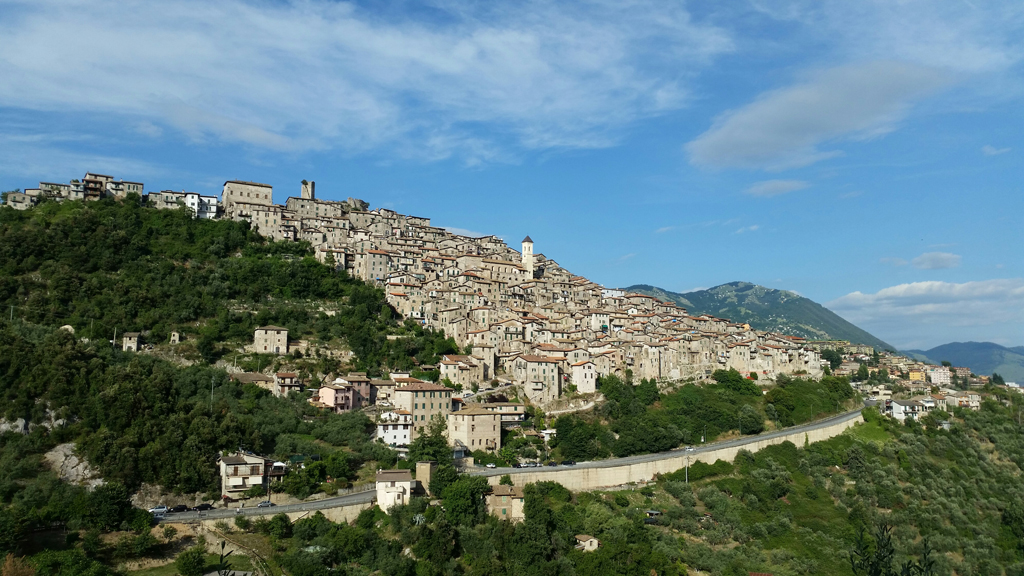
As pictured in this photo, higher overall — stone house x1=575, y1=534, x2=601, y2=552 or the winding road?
the winding road

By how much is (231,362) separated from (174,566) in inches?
758

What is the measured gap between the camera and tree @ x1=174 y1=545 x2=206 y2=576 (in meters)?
28.8

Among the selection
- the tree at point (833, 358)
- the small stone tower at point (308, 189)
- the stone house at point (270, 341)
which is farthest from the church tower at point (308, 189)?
the tree at point (833, 358)

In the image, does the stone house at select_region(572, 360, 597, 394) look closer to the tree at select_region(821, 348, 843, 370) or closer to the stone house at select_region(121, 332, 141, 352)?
the stone house at select_region(121, 332, 141, 352)

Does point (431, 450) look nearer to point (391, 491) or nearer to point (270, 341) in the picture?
point (391, 491)

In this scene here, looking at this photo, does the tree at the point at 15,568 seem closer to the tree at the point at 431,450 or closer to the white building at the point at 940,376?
the tree at the point at 431,450

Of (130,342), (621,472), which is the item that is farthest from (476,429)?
(130,342)

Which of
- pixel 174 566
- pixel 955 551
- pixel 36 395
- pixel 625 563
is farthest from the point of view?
pixel 955 551

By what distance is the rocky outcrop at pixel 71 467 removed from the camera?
33.7 meters

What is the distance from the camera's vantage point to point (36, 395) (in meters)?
37.1

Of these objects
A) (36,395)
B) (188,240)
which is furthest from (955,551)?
(188,240)

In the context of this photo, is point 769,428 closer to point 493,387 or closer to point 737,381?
point 737,381

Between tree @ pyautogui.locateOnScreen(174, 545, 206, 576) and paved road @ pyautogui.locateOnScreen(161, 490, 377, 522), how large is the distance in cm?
240

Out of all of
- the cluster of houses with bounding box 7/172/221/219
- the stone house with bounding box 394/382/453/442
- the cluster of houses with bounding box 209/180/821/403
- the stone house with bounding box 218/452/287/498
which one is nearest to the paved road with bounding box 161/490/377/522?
the stone house with bounding box 218/452/287/498
